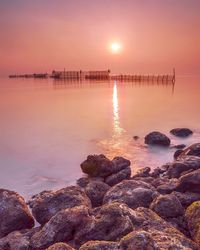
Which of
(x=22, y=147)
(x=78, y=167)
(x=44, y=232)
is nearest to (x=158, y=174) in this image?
(x=78, y=167)

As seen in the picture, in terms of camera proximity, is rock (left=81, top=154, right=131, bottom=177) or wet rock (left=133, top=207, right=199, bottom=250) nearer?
A: wet rock (left=133, top=207, right=199, bottom=250)

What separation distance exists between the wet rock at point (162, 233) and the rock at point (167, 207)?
40 centimetres

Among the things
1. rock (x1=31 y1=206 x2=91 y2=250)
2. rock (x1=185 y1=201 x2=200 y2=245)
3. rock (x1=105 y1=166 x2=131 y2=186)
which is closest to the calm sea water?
rock (x1=105 y1=166 x2=131 y2=186)

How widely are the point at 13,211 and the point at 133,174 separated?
5.19m

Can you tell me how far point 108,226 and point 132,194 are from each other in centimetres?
199

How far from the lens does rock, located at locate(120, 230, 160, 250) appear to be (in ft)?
10.8

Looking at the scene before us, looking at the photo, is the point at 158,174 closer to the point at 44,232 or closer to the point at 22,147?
the point at 44,232

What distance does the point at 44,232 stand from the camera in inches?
178

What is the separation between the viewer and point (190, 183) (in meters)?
6.73

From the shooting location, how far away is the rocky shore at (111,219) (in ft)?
12.5

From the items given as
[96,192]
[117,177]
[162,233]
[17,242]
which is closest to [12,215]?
[17,242]

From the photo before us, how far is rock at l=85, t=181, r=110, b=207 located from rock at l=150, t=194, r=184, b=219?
2.15 meters

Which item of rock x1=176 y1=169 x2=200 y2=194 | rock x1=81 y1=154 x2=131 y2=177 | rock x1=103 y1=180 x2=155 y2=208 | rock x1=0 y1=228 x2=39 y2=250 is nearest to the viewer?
rock x1=0 y1=228 x2=39 y2=250

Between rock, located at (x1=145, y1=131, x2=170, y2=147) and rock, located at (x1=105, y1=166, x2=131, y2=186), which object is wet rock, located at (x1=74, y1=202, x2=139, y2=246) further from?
rock, located at (x1=145, y1=131, x2=170, y2=147)
